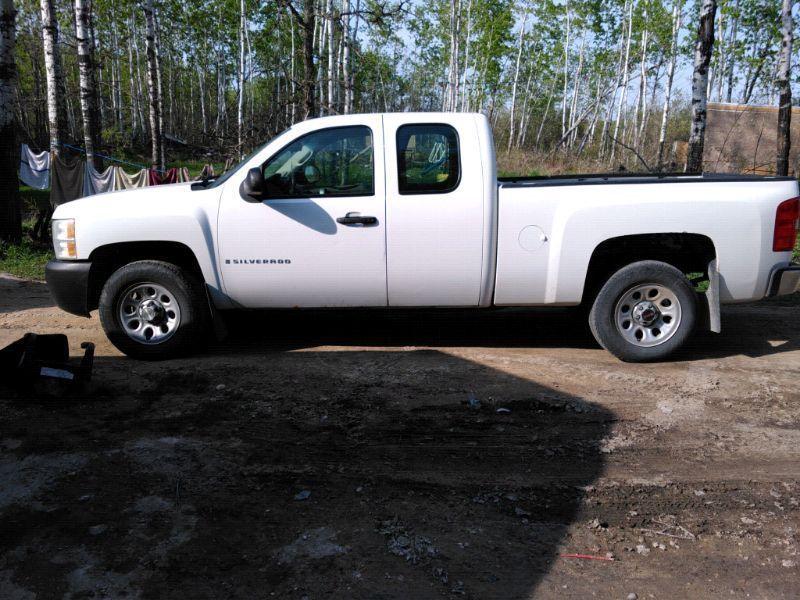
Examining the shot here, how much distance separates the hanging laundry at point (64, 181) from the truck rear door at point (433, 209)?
37.6ft

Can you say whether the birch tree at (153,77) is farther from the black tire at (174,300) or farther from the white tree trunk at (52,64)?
the black tire at (174,300)

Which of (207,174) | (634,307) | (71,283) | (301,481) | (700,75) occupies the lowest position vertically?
(301,481)

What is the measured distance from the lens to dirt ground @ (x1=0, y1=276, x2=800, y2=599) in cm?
285

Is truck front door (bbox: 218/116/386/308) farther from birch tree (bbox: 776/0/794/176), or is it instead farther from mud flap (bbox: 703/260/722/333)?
birch tree (bbox: 776/0/794/176)

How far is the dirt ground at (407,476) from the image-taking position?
285 centimetres

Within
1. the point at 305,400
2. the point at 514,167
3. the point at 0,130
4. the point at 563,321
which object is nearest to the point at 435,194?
the point at 305,400

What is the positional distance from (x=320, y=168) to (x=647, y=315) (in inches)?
117

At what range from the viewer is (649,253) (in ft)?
18.6

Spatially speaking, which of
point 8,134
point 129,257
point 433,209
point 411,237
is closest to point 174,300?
point 129,257

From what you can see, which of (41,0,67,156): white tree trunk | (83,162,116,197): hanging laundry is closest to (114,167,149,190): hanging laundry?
(83,162,116,197): hanging laundry

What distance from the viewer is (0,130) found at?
10664mm

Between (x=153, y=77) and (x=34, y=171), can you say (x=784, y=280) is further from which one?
(x=153, y=77)

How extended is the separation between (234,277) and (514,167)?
A: 2694cm

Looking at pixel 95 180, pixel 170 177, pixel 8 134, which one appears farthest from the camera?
pixel 170 177
